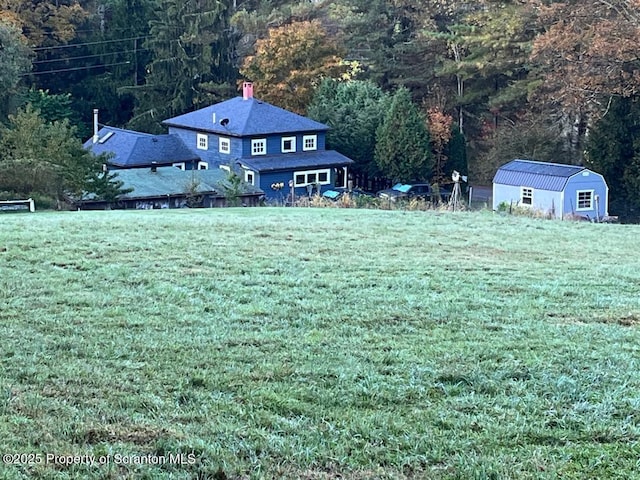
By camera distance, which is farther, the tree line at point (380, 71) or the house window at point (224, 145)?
the house window at point (224, 145)

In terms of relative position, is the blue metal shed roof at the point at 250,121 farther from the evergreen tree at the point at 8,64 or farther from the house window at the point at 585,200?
the house window at the point at 585,200

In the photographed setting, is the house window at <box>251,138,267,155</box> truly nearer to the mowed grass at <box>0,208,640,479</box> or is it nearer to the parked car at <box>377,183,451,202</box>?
the parked car at <box>377,183,451,202</box>

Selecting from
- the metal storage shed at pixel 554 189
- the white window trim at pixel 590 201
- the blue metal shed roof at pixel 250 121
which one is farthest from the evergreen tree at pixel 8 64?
the white window trim at pixel 590 201

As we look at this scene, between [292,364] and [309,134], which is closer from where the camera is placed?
[292,364]

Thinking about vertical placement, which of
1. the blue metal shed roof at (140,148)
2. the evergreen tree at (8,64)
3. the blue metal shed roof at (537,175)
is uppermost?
the evergreen tree at (8,64)

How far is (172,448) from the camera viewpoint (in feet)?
13.2

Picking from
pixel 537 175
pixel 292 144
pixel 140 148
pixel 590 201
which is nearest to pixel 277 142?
pixel 292 144

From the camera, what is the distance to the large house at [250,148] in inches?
1366

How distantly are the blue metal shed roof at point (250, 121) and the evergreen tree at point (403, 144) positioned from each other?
261 centimetres

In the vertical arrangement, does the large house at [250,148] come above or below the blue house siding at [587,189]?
above

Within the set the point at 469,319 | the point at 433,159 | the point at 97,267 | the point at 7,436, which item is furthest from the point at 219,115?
the point at 7,436

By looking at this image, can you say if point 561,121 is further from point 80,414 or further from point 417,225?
point 80,414

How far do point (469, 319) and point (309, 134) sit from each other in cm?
2985

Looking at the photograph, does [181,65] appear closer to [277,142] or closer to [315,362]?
[277,142]
